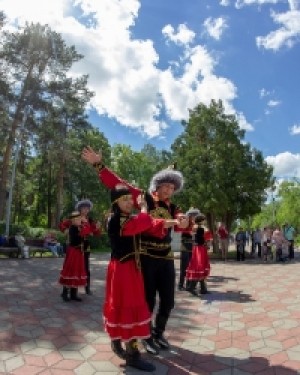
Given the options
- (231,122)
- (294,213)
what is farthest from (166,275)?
(294,213)

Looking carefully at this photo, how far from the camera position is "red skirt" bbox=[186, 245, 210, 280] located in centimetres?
910

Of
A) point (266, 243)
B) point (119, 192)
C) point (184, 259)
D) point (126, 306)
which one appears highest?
point (119, 192)

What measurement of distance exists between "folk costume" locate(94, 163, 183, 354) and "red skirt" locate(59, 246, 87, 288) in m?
3.22

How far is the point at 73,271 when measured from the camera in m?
8.06

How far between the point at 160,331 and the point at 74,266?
3.41 meters

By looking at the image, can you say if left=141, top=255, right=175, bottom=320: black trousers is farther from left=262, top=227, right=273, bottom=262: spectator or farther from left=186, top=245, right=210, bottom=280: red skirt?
left=262, top=227, right=273, bottom=262: spectator

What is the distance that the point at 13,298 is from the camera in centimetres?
820

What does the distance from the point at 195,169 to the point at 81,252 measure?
1310 cm

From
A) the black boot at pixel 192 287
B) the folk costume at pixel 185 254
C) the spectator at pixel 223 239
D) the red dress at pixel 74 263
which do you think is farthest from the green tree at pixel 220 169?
the red dress at pixel 74 263

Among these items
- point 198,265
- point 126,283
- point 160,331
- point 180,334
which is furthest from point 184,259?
point 126,283

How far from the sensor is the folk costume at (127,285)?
4344 mm

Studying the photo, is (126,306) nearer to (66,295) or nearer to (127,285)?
(127,285)

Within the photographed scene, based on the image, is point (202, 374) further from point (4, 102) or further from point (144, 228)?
point (4, 102)

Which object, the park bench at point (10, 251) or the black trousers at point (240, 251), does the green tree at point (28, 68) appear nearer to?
the park bench at point (10, 251)
